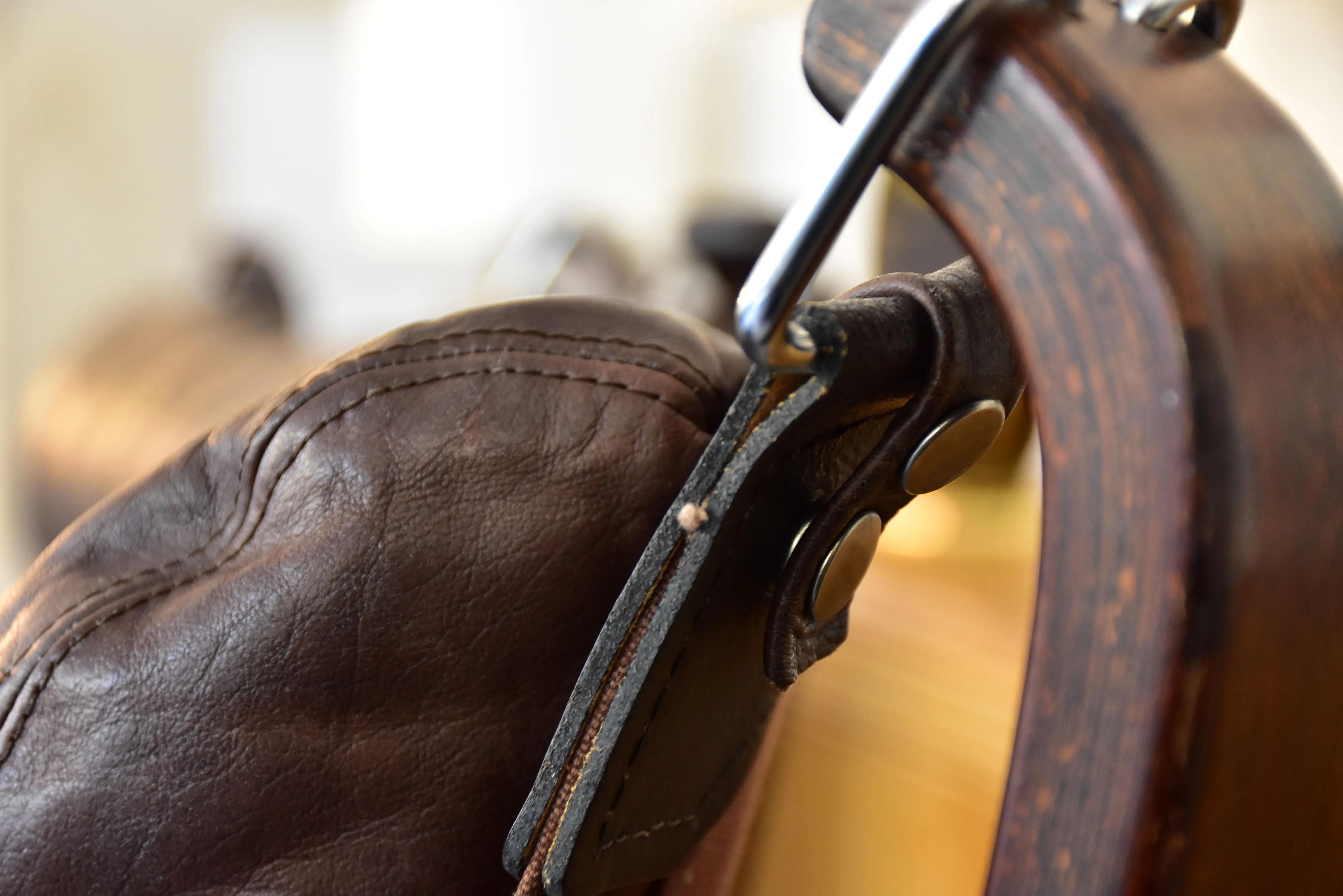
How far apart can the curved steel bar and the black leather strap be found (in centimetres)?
2

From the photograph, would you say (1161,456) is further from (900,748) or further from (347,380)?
(900,748)

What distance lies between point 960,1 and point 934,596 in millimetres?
546

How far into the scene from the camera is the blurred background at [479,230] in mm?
542

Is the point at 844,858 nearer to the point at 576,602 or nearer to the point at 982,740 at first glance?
the point at 982,740

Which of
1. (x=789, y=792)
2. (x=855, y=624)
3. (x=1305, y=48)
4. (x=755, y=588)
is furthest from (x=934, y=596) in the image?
(x=1305, y=48)

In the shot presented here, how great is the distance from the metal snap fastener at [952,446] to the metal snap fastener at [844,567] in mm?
14

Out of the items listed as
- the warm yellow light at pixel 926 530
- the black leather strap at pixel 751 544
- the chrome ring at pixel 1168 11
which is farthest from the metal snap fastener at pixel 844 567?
the warm yellow light at pixel 926 530

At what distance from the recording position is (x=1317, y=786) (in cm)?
19

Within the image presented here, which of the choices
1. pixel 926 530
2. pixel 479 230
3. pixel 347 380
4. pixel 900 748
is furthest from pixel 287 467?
pixel 479 230

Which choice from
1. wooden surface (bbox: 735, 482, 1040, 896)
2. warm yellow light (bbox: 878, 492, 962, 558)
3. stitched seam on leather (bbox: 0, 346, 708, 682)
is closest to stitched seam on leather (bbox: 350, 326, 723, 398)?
stitched seam on leather (bbox: 0, 346, 708, 682)

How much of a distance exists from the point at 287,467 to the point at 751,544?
4.7 inches

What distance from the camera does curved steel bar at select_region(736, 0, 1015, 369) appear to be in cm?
19

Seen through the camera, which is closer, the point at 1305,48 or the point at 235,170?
the point at 1305,48

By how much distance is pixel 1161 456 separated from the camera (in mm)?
177
